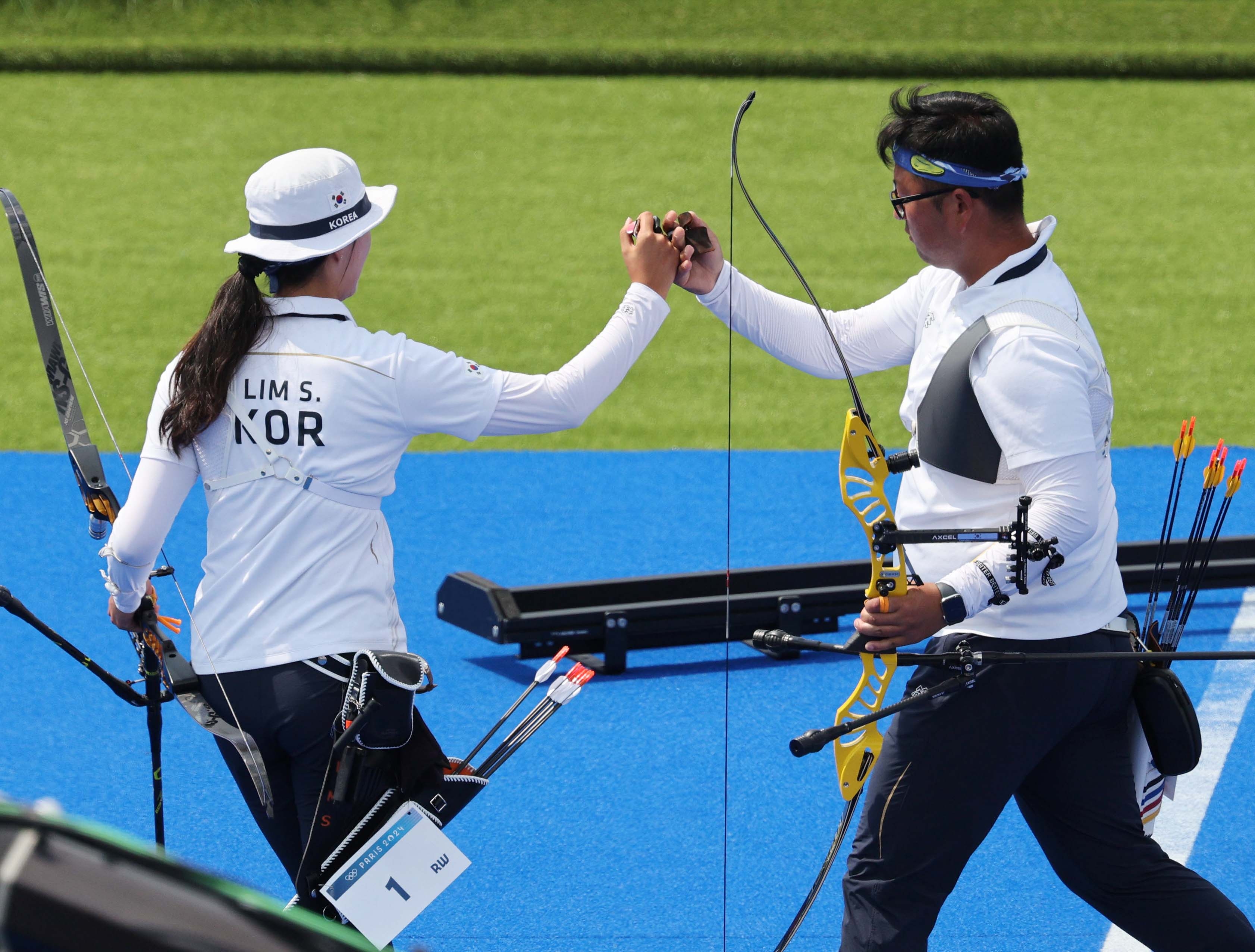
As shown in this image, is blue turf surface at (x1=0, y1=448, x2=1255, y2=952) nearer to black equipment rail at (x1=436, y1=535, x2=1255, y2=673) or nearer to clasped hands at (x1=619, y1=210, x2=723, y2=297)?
black equipment rail at (x1=436, y1=535, x2=1255, y2=673)

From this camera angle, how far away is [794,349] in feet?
12.9

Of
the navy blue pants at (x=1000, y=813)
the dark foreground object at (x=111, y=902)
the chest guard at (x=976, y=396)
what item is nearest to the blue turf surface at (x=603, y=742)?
the navy blue pants at (x=1000, y=813)

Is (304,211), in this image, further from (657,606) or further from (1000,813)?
(657,606)

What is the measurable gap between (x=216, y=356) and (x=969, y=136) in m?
1.57

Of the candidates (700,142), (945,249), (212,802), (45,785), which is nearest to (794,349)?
(945,249)

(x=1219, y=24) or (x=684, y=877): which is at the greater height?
(x=1219, y=24)

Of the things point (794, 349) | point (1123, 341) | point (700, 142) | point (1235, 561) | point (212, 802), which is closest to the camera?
point (794, 349)

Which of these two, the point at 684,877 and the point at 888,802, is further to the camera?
the point at 684,877

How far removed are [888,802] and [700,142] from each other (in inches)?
454

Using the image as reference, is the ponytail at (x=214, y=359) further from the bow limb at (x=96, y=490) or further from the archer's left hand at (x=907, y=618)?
the archer's left hand at (x=907, y=618)

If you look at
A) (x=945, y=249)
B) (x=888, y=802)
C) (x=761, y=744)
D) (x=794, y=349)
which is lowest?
(x=761, y=744)

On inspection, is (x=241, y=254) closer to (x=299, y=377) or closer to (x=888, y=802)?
(x=299, y=377)

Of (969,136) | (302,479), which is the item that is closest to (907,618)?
(969,136)

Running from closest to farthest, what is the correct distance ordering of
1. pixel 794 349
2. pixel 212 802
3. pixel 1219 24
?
1. pixel 794 349
2. pixel 212 802
3. pixel 1219 24
